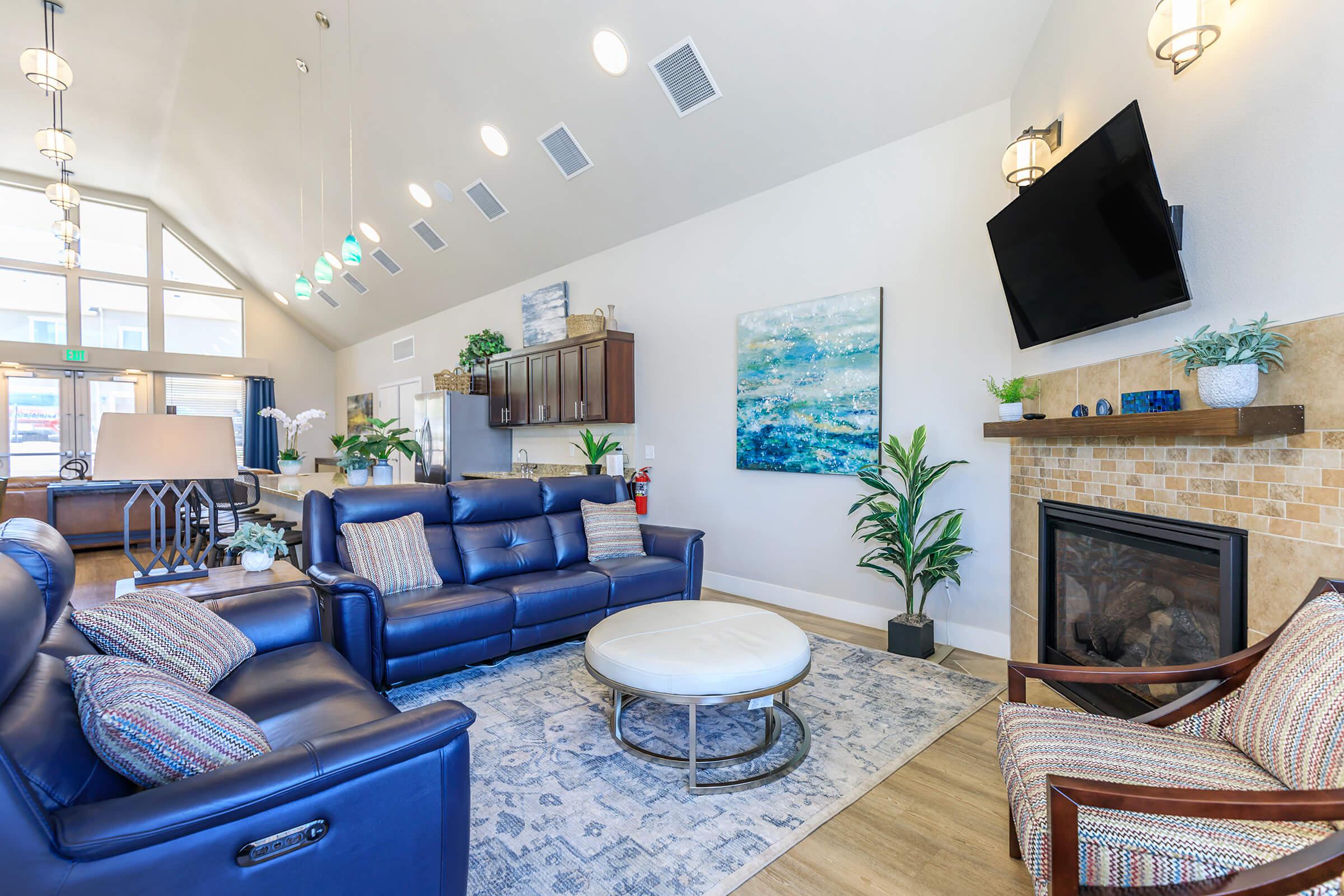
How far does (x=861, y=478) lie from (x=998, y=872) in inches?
84.7

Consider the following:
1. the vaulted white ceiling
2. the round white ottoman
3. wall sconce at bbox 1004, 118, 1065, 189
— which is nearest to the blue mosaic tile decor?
wall sconce at bbox 1004, 118, 1065, 189

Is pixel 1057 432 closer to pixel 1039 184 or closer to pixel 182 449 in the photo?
pixel 1039 184

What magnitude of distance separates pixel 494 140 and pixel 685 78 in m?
1.94

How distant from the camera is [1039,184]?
255 cm

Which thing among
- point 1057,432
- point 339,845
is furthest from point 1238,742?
point 339,845

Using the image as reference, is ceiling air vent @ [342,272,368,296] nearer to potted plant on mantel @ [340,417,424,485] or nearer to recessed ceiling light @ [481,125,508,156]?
recessed ceiling light @ [481,125,508,156]

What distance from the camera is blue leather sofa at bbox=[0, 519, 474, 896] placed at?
0.90 m

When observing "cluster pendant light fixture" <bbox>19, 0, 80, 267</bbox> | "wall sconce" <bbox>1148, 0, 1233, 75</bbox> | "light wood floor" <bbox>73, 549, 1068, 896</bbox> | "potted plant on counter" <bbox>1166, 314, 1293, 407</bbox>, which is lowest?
"light wood floor" <bbox>73, 549, 1068, 896</bbox>

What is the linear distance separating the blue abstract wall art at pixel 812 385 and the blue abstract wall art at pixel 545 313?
2.32 meters

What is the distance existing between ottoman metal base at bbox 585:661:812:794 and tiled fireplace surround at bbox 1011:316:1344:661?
1.46 metres

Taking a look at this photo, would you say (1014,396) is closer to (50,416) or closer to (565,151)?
(565,151)

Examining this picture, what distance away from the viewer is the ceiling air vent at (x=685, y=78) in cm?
360

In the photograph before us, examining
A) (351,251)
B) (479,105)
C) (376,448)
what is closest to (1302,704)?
(376,448)

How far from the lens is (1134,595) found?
2434mm
